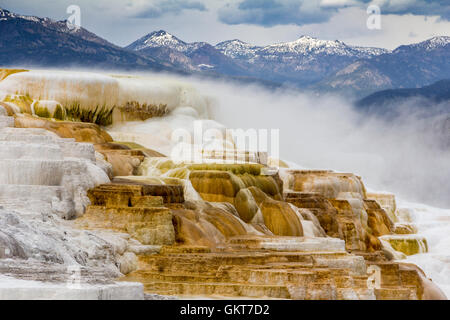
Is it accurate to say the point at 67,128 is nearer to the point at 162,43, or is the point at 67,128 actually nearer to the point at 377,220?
the point at 377,220

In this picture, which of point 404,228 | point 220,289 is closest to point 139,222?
point 220,289

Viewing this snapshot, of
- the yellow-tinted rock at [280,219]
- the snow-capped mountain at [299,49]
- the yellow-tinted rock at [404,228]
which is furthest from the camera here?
the snow-capped mountain at [299,49]

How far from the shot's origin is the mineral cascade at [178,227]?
16141 mm

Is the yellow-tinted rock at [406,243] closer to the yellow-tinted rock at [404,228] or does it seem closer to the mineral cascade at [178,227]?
the mineral cascade at [178,227]

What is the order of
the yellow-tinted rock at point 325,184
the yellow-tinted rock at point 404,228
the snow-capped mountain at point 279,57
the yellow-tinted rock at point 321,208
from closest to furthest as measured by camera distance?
the yellow-tinted rock at point 321,208
the yellow-tinted rock at point 325,184
the yellow-tinted rock at point 404,228
the snow-capped mountain at point 279,57

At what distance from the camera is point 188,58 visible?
116 m

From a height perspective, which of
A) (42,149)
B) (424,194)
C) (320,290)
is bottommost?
(424,194)

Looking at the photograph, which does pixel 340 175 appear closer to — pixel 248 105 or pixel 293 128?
pixel 248 105

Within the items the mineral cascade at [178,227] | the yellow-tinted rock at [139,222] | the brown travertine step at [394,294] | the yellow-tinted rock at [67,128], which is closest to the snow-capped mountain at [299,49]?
the mineral cascade at [178,227]

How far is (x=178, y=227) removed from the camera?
2058 cm
